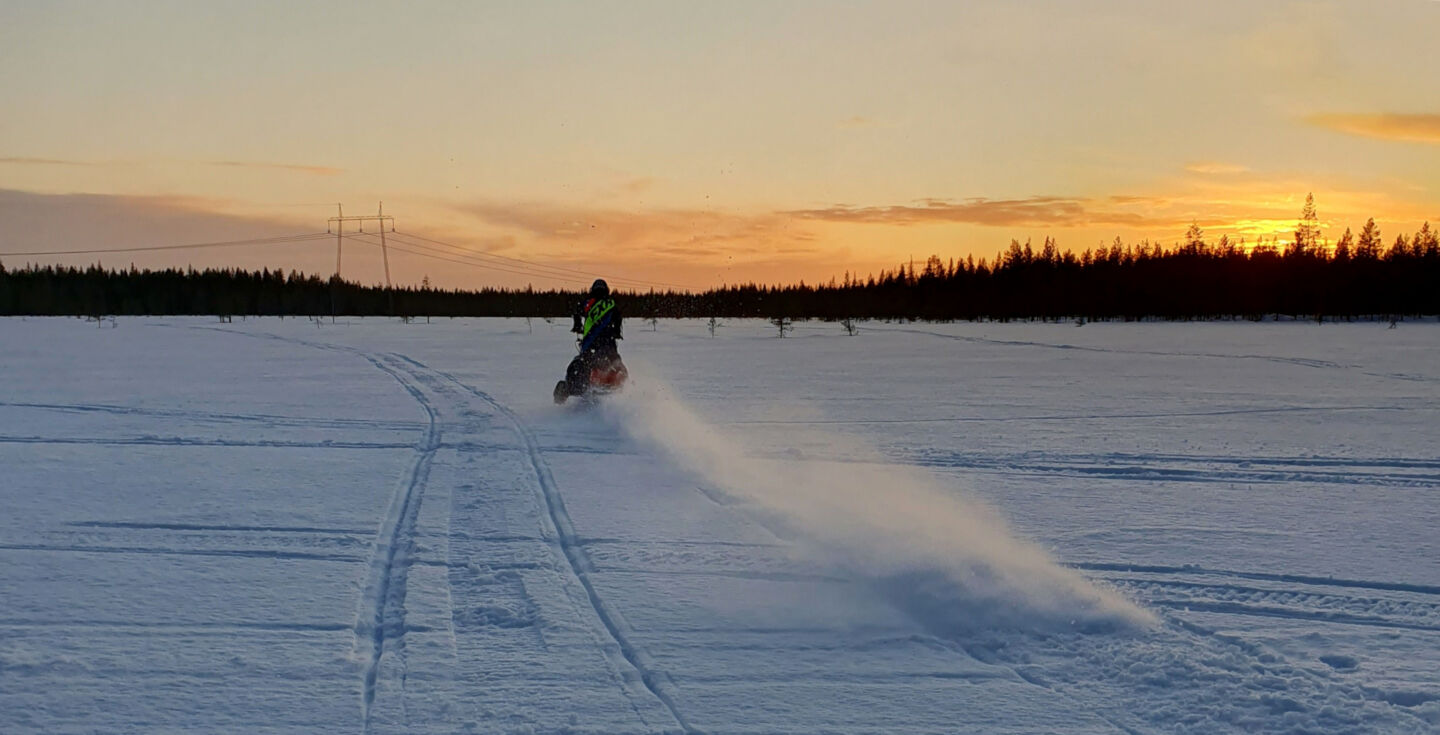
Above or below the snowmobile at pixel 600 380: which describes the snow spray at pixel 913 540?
below

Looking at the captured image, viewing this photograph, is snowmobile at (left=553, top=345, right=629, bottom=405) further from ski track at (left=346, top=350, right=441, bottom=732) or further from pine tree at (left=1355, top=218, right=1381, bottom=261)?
pine tree at (left=1355, top=218, right=1381, bottom=261)

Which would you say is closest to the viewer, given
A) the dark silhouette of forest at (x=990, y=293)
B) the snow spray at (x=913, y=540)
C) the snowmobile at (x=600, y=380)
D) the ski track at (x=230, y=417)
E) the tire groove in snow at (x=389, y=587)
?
the tire groove in snow at (x=389, y=587)

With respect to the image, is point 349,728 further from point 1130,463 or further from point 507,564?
point 1130,463

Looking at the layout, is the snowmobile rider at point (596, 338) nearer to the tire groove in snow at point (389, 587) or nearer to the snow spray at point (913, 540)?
the snow spray at point (913, 540)

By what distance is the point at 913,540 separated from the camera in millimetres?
5895

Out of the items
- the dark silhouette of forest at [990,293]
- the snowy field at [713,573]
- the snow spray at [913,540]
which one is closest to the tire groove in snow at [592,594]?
the snowy field at [713,573]

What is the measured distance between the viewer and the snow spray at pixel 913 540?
185 inches

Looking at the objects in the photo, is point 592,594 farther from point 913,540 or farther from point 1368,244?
point 1368,244

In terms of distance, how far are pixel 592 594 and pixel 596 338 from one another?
8.65 metres

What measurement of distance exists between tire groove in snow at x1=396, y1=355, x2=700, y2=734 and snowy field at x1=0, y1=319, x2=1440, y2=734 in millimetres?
26

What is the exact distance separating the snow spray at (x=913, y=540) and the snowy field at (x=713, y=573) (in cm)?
3

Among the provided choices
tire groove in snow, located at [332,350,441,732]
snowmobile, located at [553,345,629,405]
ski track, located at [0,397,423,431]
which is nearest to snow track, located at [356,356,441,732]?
tire groove in snow, located at [332,350,441,732]

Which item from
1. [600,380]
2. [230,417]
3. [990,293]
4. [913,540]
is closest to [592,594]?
[913,540]

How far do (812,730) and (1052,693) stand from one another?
1000mm
